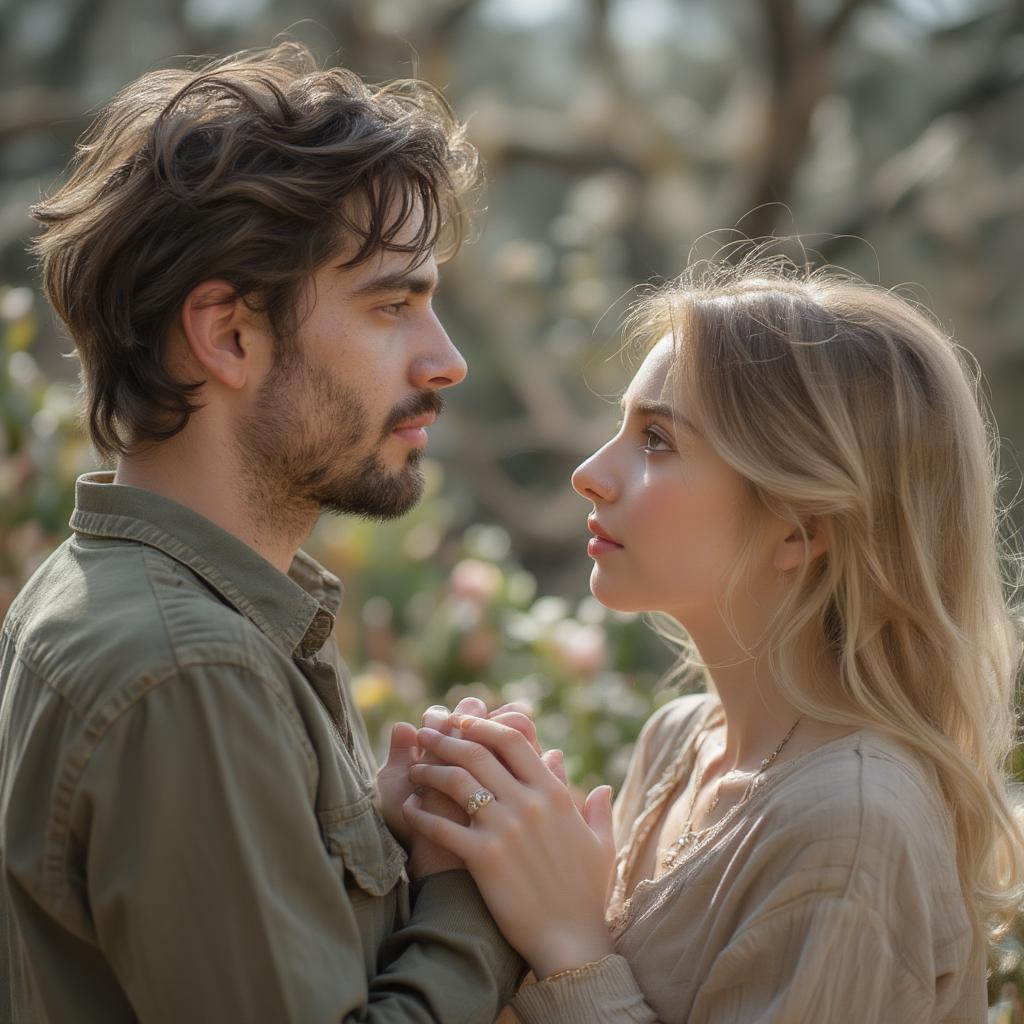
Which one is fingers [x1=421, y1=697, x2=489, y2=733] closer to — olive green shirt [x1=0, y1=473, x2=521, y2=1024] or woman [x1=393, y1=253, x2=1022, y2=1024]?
woman [x1=393, y1=253, x2=1022, y2=1024]

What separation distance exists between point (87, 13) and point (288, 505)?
301 inches

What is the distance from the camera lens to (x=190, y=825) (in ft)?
5.28

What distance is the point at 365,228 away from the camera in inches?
83.2

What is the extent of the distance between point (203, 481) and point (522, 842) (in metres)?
0.74

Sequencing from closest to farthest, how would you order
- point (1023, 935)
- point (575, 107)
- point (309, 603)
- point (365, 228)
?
1. point (309, 603)
2. point (365, 228)
3. point (1023, 935)
4. point (575, 107)

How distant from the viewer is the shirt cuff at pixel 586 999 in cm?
192

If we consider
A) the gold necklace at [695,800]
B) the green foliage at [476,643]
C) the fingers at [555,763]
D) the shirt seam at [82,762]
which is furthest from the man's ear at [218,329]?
the green foliage at [476,643]

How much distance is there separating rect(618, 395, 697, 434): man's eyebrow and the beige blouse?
0.56 metres

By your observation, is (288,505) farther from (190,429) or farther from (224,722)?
(224,722)

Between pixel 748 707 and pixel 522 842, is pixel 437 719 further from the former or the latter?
pixel 748 707

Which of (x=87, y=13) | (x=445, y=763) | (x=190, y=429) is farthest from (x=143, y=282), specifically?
(x=87, y=13)

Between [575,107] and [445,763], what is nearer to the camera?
[445,763]

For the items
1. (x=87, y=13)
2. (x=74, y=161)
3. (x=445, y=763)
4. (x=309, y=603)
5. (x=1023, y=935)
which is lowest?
(x=1023, y=935)

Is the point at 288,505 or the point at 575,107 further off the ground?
the point at 575,107
